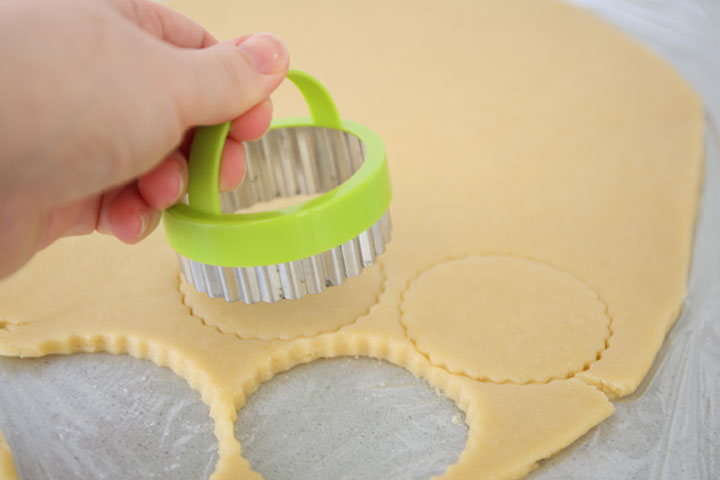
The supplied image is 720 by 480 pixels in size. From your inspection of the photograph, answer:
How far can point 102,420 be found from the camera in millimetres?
995

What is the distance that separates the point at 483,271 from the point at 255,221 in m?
0.44

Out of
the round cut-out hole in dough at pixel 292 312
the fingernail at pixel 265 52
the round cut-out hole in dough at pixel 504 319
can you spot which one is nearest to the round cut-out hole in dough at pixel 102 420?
the round cut-out hole in dough at pixel 292 312

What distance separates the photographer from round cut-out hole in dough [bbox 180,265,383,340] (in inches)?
43.2

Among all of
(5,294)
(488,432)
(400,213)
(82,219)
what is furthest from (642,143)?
(5,294)

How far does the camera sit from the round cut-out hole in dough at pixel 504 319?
1.02 meters

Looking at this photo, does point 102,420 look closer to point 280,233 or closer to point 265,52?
point 280,233

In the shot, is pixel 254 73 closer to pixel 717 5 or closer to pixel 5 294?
pixel 5 294

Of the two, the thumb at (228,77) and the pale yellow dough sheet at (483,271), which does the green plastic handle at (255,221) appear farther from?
the pale yellow dough sheet at (483,271)

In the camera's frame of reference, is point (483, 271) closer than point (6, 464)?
No

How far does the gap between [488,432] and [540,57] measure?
50.7 inches

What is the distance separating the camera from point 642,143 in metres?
1.58

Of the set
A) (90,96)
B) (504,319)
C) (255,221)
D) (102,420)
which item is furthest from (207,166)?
(504,319)

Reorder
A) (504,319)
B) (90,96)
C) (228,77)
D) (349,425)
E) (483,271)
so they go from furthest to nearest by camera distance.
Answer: (483,271)
(504,319)
(349,425)
(228,77)
(90,96)

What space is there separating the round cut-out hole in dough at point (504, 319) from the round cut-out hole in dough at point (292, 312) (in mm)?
77
